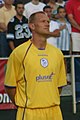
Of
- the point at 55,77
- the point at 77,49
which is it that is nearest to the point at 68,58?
the point at 77,49

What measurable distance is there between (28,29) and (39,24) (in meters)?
4.38

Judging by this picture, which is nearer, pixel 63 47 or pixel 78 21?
pixel 78 21

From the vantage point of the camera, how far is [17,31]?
8625mm

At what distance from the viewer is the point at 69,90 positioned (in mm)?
8477

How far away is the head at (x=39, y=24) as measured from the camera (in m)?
3.96

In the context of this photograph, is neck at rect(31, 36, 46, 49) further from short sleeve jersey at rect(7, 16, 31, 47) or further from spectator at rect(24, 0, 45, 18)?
spectator at rect(24, 0, 45, 18)

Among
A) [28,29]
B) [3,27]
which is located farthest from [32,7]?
[28,29]

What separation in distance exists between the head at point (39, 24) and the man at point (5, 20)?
504 centimetres

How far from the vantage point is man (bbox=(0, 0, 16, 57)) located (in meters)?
9.05

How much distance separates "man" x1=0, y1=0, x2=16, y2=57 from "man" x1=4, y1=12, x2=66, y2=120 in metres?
5.02

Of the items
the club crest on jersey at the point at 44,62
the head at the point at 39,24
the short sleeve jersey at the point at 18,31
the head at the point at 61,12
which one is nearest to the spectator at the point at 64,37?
the head at the point at 61,12

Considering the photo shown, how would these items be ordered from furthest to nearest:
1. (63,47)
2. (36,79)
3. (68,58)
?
1. (63,47)
2. (68,58)
3. (36,79)

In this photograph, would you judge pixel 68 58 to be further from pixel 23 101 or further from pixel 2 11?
pixel 23 101

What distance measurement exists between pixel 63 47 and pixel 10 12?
5.19 ft
